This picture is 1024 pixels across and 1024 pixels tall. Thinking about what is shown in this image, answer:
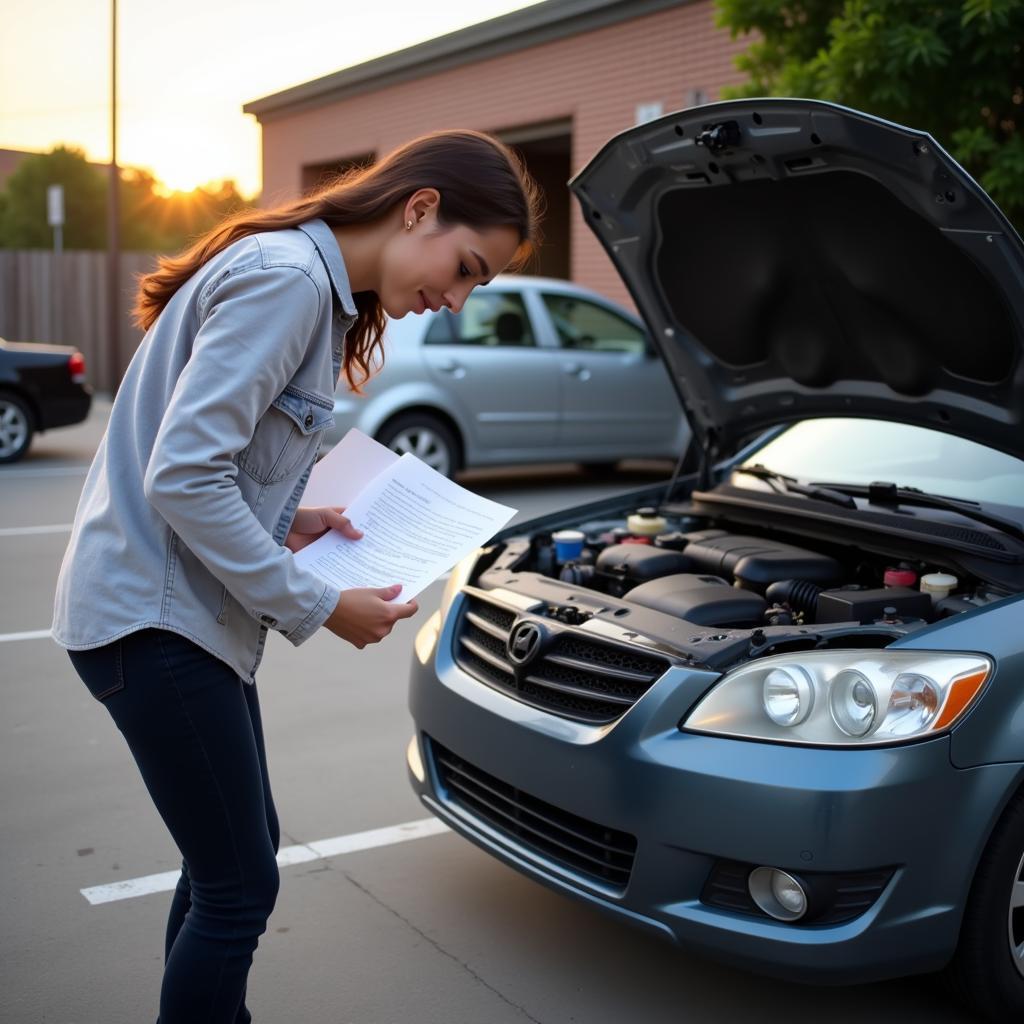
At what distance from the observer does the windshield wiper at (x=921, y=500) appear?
3336 mm

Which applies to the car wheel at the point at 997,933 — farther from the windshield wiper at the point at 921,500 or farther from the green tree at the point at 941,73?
the green tree at the point at 941,73

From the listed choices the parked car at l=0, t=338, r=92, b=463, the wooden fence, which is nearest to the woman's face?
the parked car at l=0, t=338, r=92, b=463

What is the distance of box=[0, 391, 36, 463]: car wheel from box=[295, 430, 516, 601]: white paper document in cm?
1003

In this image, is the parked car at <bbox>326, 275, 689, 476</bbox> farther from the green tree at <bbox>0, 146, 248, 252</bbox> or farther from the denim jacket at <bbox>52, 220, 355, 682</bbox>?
the green tree at <bbox>0, 146, 248, 252</bbox>

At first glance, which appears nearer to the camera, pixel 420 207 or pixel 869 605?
pixel 420 207

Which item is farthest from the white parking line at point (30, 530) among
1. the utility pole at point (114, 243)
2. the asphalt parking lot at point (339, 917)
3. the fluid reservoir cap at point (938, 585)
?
the utility pole at point (114, 243)

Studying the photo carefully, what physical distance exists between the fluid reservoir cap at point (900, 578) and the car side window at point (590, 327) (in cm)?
742

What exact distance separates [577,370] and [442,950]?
25.4 ft

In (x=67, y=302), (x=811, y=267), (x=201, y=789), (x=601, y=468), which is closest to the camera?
(x=201, y=789)

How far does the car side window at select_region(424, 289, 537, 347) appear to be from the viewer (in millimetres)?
10094

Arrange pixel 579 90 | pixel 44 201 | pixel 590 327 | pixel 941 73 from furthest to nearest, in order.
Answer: pixel 44 201, pixel 579 90, pixel 590 327, pixel 941 73

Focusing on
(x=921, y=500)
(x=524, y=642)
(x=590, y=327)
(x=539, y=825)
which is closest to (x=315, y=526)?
(x=524, y=642)

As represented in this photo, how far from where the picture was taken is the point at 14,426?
11.7 m

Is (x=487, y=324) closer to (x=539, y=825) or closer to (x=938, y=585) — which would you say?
(x=938, y=585)
